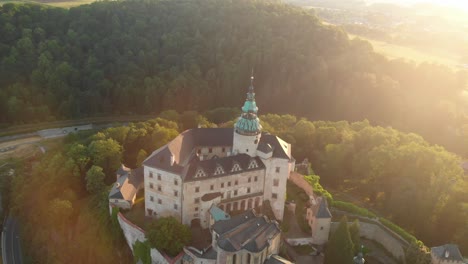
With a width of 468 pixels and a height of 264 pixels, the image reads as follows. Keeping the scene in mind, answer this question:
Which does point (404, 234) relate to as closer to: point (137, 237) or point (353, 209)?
point (353, 209)

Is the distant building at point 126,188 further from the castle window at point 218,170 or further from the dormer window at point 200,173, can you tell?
the castle window at point 218,170

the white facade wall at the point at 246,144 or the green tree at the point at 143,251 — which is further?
the white facade wall at the point at 246,144

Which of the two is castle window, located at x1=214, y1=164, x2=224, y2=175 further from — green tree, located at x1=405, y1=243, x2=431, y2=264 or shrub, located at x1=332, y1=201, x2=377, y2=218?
green tree, located at x1=405, y1=243, x2=431, y2=264

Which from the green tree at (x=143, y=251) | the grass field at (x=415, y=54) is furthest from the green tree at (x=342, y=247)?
the grass field at (x=415, y=54)

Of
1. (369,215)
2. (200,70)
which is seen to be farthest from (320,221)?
(200,70)

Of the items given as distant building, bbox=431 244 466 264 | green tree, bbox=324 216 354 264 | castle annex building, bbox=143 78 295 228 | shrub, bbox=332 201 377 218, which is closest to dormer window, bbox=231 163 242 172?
castle annex building, bbox=143 78 295 228
